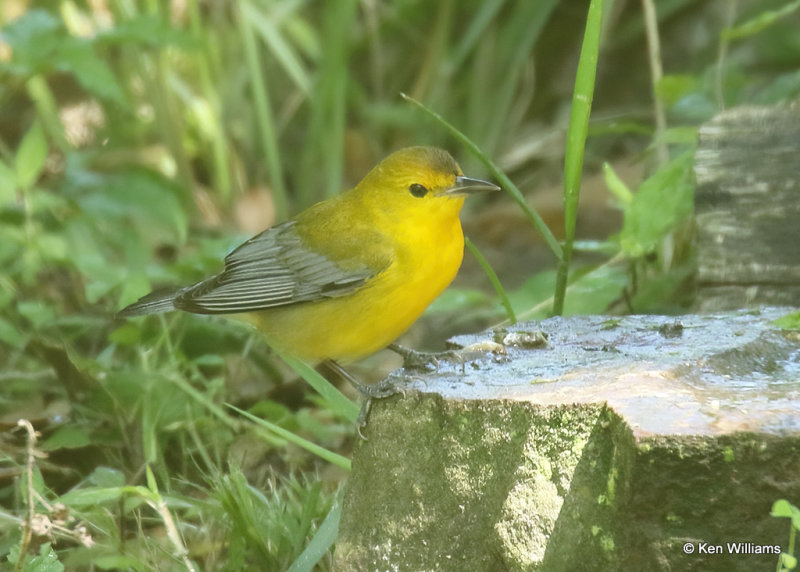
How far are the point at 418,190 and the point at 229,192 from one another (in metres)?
3.34

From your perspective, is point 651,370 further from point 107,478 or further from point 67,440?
point 67,440

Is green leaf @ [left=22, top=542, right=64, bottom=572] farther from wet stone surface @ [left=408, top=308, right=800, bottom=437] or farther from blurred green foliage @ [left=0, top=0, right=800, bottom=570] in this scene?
wet stone surface @ [left=408, top=308, right=800, bottom=437]

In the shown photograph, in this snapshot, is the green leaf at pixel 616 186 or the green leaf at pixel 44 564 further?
the green leaf at pixel 616 186

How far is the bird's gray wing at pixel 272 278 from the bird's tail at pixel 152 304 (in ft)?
0.14

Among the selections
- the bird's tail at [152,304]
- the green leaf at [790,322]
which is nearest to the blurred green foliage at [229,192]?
the bird's tail at [152,304]

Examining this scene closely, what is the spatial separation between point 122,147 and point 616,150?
3233 mm

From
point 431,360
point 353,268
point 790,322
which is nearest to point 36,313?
point 353,268

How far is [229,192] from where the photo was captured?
6.53m

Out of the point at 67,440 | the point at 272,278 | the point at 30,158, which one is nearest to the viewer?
the point at 67,440

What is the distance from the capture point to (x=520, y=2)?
6.56 meters

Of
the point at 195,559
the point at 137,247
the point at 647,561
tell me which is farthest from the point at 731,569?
the point at 137,247

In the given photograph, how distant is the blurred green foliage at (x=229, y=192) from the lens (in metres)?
3.06

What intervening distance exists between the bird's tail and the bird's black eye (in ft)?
3.08

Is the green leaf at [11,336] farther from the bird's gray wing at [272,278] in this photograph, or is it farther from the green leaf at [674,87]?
the green leaf at [674,87]
